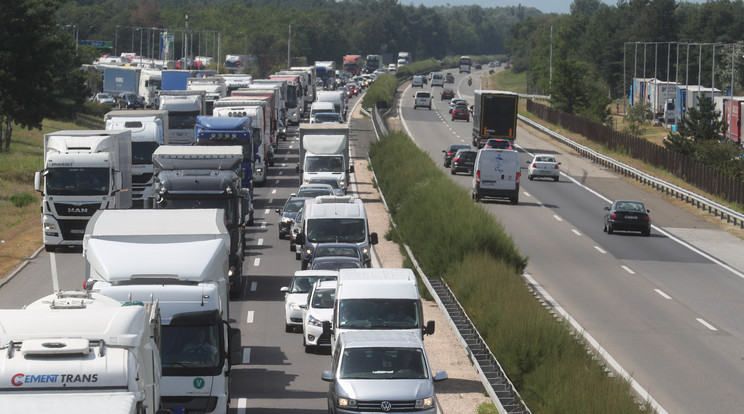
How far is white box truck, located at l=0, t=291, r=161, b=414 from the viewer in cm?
1091

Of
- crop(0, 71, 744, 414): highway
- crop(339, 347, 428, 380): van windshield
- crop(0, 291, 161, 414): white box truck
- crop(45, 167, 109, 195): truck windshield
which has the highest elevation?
crop(0, 291, 161, 414): white box truck

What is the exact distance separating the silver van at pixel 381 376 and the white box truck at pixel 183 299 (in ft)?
6.19

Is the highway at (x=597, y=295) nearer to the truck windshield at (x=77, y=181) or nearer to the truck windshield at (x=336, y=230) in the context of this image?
the truck windshield at (x=336, y=230)

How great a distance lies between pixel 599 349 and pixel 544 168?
1546 inches

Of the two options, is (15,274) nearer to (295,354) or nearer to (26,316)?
(295,354)

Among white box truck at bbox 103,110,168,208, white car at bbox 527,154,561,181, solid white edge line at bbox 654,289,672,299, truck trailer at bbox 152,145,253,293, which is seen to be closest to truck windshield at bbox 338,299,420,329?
truck trailer at bbox 152,145,253,293

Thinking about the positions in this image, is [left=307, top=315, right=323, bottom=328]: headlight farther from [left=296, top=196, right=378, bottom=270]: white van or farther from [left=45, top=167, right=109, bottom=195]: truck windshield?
[left=45, top=167, right=109, bottom=195]: truck windshield

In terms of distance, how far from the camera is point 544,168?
2517 inches

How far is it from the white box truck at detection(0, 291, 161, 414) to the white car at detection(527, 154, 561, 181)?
52.8 metres

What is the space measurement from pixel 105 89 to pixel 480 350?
94909 millimetres

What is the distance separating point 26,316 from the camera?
12039 mm

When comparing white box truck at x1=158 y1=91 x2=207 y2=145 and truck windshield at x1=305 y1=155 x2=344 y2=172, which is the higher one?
white box truck at x1=158 y1=91 x2=207 y2=145

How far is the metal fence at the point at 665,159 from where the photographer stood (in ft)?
186

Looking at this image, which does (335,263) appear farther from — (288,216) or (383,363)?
(288,216)
